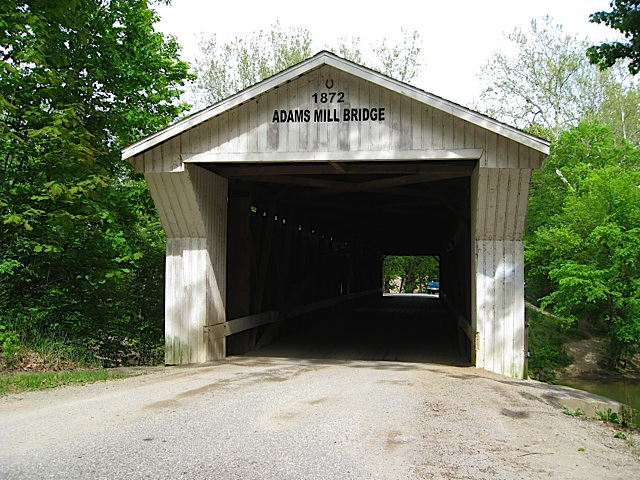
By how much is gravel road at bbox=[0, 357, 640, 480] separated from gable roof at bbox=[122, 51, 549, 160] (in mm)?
3256

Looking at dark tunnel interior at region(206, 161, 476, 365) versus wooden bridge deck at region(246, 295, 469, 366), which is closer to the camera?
dark tunnel interior at region(206, 161, 476, 365)

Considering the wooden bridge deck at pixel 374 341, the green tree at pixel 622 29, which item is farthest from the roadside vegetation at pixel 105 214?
the wooden bridge deck at pixel 374 341

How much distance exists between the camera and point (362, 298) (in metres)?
29.4

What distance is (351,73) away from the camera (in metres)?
9.04

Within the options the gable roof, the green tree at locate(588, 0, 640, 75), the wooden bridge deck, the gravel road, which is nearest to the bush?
the wooden bridge deck

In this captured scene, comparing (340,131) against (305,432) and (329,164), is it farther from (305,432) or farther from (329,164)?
(305,432)

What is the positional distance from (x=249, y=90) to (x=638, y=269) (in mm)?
15957

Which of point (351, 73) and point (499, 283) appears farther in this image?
point (499, 283)

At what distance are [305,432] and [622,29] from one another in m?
9.51

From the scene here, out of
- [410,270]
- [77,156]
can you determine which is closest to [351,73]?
[77,156]

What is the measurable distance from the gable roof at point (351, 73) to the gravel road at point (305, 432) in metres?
3.26

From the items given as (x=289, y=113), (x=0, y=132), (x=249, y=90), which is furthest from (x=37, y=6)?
(x=289, y=113)

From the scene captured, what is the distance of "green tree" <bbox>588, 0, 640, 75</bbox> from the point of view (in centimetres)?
1103

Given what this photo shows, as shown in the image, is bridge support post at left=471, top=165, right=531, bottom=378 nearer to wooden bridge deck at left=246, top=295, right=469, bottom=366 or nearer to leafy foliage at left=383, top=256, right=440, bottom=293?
wooden bridge deck at left=246, top=295, right=469, bottom=366
